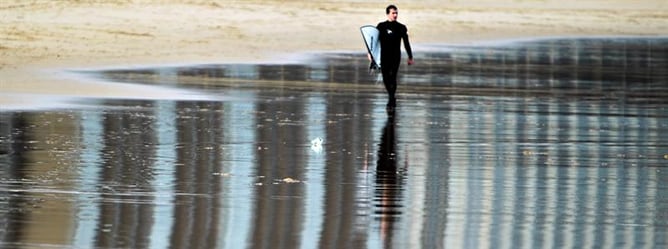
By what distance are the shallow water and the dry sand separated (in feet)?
6.54

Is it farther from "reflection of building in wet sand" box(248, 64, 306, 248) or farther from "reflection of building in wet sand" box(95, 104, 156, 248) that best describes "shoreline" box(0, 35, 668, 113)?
"reflection of building in wet sand" box(248, 64, 306, 248)

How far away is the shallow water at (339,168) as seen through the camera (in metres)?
10.4

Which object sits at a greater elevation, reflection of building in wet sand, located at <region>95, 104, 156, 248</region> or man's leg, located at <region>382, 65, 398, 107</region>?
man's leg, located at <region>382, 65, 398, 107</region>

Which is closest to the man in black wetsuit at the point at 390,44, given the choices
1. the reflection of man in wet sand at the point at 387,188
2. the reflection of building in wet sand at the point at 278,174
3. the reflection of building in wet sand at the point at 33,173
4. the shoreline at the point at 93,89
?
the reflection of building in wet sand at the point at 278,174

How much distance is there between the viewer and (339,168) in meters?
14.3

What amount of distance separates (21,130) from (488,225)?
709 cm

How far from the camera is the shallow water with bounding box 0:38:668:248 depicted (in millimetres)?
10391

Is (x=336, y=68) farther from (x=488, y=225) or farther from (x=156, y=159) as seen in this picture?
(x=488, y=225)

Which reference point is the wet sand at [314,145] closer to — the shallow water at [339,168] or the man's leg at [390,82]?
the shallow water at [339,168]

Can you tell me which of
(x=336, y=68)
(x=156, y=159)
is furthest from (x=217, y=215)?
(x=336, y=68)

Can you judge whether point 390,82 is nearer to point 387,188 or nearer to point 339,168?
point 339,168

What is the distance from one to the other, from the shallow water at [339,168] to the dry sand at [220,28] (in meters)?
1.99

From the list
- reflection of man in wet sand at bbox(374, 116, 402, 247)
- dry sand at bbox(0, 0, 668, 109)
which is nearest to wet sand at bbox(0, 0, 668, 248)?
reflection of man in wet sand at bbox(374, 116, 402, 247)

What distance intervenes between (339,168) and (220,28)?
26.1 metres
